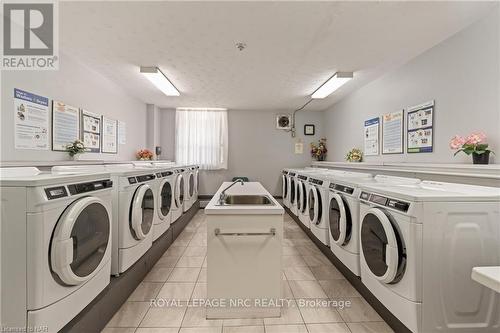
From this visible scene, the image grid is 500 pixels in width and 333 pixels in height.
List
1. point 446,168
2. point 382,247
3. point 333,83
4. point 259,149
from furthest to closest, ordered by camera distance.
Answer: point 259,149 → point 333,83 → point 446,168 → point 382,247

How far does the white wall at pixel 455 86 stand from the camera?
187cm

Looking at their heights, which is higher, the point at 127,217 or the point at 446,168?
the point at 446,168

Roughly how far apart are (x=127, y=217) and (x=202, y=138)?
12.3 feet

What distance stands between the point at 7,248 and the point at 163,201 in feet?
5.78

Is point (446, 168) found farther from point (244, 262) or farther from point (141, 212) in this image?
point (141, 212)

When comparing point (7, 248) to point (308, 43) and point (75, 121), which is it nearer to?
point (75, 121)

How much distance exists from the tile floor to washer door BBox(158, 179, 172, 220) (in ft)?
1.80

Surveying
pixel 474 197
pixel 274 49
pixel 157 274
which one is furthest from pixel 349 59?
pixel 157 274

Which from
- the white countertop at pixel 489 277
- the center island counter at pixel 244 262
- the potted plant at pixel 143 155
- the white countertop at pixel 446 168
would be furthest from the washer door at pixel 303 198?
the potted plant at pixel 143 155

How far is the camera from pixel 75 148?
2.72m

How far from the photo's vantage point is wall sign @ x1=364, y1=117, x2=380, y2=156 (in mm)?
3423

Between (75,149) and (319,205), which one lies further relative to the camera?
(319,205)

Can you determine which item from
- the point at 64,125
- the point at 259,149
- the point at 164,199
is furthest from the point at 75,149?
the point at 259,149

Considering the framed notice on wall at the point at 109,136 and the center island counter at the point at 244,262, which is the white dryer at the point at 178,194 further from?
the center island counter at the point at 244,262
